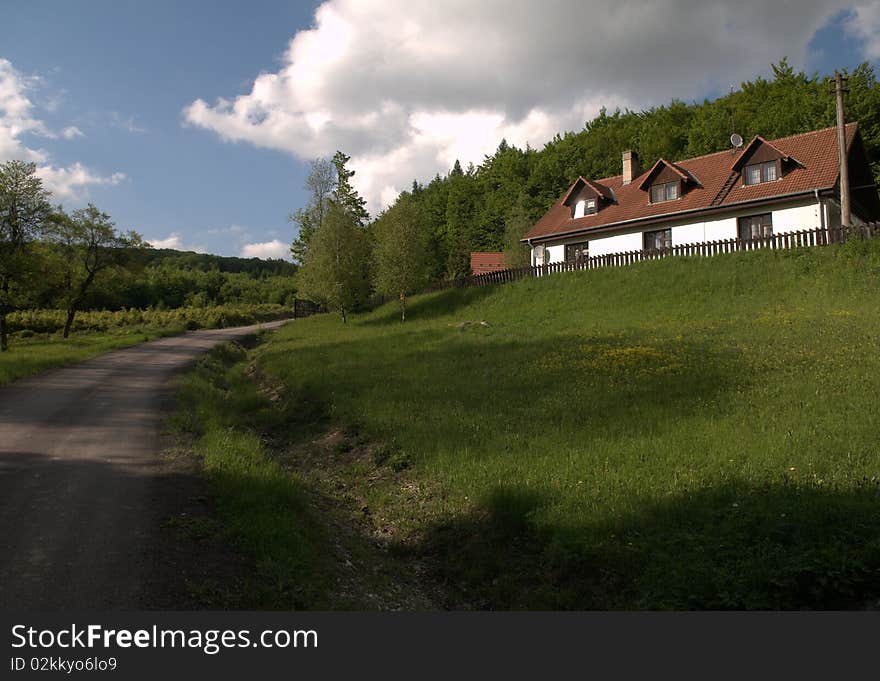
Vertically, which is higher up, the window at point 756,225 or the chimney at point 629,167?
the chimney at point 629,167

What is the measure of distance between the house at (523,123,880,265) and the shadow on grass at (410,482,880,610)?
27762 millimetres

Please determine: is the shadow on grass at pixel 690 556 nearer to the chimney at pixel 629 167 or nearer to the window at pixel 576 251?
the window at pixel 576 251

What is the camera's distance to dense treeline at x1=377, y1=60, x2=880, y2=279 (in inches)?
2029

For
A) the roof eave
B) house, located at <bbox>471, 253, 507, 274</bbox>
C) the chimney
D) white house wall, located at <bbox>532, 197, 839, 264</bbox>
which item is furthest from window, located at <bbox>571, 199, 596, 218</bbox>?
house, located at <bbox>471, 253, 507, 274</bbox>

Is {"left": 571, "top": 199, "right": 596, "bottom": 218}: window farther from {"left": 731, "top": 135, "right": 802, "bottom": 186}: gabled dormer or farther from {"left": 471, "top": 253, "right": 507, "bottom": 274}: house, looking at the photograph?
{"left": 471, "top": 253, "right": 507, "bottom": 274}: house

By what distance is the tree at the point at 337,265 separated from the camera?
37.9 m

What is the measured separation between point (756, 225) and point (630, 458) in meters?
28.5

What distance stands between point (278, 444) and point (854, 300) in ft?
66.3

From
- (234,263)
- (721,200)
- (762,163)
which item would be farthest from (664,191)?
(234,263)

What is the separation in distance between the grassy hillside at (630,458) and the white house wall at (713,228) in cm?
1031

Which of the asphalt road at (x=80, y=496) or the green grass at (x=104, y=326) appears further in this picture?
the green grass at (x=104, y=326)

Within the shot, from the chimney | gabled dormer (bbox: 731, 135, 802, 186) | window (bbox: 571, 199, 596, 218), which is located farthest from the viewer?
the chimney

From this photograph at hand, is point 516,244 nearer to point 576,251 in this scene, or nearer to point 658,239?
point 576,251

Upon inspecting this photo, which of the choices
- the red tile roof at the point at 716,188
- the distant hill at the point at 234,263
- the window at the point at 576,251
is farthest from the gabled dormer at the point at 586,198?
the distant hill at the point at 234,263
